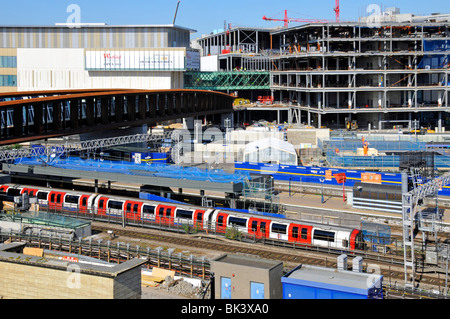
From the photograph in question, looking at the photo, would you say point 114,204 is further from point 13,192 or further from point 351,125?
point 351,125

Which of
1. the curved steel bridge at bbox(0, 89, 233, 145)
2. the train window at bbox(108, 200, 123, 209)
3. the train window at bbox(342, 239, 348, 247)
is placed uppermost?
the curved steel bridge at bbox(0, 89, 233, 145)

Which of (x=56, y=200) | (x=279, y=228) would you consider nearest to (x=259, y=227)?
(x=279, y=228)

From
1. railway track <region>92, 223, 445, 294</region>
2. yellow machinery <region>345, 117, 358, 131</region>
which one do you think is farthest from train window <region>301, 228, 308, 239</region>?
yellow machinery <region>345, 117, 358, 131</region>

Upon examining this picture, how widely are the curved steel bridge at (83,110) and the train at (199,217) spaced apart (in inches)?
192

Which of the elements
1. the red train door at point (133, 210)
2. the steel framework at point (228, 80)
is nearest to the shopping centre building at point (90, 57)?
the steel framework at point (228, 80)

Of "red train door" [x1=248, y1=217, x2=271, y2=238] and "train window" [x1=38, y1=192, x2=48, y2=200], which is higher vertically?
"train window" [x1=38, y1=192, x2=48, y2=200]

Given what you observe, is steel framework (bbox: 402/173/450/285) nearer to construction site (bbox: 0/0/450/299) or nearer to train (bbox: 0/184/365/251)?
construction site (bbox: 0/0/450/299)

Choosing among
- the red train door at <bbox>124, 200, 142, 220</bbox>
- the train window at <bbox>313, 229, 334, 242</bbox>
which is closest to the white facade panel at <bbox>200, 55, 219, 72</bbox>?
the red train door at <bbox>124, 200, 142, 220</bbox>

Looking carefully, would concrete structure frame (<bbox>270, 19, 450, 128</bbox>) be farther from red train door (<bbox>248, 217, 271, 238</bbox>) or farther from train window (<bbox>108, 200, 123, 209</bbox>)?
red train door (<bbox>248, 217, 271, 238</bbox>)

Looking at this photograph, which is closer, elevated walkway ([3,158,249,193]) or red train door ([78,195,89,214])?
elevated walkway ([3,158,249,193])

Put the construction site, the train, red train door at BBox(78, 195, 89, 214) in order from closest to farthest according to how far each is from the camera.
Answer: the construction site, the train, red train door at BBox(78, 195, 89, 214)

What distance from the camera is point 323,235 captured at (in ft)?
105

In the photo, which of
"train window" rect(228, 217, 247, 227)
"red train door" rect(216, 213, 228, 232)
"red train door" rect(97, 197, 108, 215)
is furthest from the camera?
"red train door" rect(97, 197, 108, 215)

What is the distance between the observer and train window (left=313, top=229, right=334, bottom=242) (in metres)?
31.9
